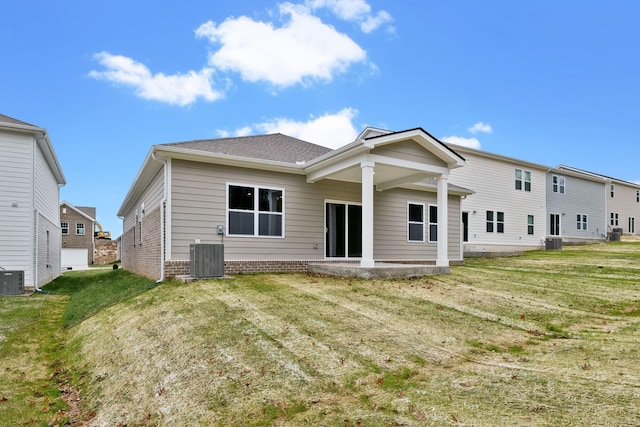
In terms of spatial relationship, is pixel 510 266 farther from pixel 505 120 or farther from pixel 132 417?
pixel 132 417

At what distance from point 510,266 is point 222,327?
12778 millimetres

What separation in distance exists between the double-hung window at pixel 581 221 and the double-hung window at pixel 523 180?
23.5 ft

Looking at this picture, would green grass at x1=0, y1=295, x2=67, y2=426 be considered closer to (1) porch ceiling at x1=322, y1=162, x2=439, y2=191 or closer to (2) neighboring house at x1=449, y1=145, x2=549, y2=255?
(1) porch ceiling at x1=322, y1=162, x2=439, y2=191

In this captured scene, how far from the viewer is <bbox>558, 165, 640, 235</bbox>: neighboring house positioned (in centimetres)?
3153

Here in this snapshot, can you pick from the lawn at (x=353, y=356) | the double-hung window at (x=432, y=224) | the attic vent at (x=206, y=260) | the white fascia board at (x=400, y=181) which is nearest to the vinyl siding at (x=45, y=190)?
the lawn at (x=353, y=356)

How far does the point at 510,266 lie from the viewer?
15008 millimetres

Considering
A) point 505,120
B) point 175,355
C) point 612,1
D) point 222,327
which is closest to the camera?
point 175,355

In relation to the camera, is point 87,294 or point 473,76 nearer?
point 87,294

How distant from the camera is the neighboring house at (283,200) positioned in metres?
10.2

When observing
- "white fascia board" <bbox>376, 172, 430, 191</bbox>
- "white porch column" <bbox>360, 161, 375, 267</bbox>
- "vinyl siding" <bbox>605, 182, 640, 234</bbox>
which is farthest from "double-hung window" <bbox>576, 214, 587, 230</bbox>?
"white porch column" <bbox>360, 161, 375, 267</bbox>

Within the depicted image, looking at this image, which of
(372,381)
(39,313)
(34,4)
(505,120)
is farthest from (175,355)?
(505,120)

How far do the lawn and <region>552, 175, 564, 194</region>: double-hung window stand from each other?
19.7m

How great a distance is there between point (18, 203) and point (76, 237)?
30635 mm

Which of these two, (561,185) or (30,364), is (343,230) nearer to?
(30,364)
